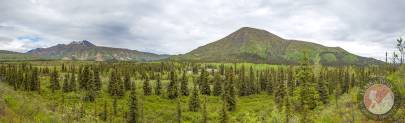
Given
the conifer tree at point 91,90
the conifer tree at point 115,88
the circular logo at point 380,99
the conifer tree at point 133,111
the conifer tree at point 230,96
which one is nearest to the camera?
the circular logo at point 380,99

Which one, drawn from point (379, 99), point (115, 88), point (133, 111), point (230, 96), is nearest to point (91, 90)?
point (115, 88)

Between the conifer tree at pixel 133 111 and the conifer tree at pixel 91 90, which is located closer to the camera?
the conifer tree at pixel 133 111

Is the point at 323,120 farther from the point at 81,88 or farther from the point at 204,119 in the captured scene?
the point at 81,88

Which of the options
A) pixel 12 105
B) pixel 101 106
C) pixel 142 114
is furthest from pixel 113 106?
pixel 12 105

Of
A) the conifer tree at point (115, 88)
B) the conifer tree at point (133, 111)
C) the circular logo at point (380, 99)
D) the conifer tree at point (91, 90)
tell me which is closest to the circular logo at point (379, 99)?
the circular logo at point (380, 99)

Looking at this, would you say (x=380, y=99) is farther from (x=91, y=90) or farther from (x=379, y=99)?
(x=91, y=90)

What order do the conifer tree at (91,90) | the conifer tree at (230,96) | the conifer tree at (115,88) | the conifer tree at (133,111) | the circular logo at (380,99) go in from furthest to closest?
the conifer tree at (115,88), the conifer tree at (91,90), the conifer tree at (230,96), the conifer tree at (133,111), the circular logo at (380,99)

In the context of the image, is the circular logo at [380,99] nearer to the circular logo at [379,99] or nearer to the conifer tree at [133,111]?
the circular logo at [379,99]

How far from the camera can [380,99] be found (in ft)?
82.3

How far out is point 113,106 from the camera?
125 metres

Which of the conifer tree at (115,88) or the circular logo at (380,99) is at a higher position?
the circular logo at (380,99)

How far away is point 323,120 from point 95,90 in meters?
126

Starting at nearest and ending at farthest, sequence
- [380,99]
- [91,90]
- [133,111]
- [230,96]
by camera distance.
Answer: [380,99], [133,111], [230,96], [91,90]

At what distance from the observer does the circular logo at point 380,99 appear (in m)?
24.4
